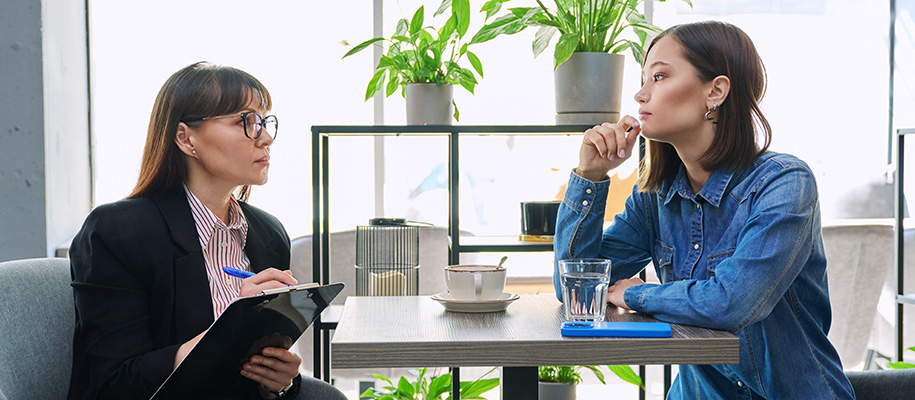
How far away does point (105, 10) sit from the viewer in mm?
2947

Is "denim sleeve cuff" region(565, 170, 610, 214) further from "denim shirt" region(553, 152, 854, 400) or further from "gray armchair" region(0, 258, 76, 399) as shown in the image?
"gray armchair" region(0, 258, 76, 399)

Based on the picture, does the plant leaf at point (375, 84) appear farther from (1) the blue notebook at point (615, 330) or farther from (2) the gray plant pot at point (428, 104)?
(1) the blue notebook at point (615, 330)

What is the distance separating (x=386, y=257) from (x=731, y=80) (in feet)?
3.54

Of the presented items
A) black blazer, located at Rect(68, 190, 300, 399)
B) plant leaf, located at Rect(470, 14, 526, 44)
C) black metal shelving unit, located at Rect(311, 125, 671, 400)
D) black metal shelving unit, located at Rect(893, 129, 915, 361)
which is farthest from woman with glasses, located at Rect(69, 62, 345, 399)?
black metal shelving unit, located at Rect(893, 129, 915, 361)

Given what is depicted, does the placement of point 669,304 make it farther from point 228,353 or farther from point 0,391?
point 0,391

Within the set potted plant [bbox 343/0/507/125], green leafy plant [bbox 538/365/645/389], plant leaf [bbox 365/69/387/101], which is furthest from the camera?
green leafy plant [bbox 538/365/645/389]

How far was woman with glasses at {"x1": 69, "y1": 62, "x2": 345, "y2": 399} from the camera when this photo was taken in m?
1.28

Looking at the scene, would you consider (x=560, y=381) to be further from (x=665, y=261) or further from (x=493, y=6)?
(x=493, y=6)

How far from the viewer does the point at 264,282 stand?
4.27 ft

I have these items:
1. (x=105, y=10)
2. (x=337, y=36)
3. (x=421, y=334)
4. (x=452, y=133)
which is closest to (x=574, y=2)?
(x=452, y=133)

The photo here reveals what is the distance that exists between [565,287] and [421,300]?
323mm

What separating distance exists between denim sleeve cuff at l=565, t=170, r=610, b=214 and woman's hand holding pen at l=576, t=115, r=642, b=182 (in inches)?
0.7

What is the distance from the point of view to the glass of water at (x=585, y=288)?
1.17 meters

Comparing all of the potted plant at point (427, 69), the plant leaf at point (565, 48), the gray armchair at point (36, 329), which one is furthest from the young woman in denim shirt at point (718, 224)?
the gray armchair at point (36, 329)
